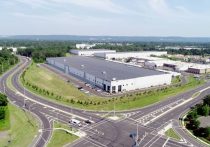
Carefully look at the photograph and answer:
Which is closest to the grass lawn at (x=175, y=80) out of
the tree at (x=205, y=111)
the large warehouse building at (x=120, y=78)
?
the large warehouse building at (x=120, y=78)

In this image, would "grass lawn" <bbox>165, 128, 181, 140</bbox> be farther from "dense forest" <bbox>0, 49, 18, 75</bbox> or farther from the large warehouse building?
"dense forest" <bbox>0, 49, 18, 75</bbox>

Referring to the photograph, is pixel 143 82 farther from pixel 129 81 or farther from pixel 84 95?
pixel 84 95

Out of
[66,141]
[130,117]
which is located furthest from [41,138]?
[130,117]

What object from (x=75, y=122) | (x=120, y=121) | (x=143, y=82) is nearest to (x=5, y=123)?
(x=75, y=122)

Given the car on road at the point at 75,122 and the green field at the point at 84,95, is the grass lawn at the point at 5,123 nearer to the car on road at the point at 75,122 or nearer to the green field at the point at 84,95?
the car on road at the point at 75,122

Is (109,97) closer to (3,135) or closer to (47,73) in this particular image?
(3,135)

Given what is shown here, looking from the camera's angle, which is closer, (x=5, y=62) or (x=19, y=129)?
(x=19, y=129)
